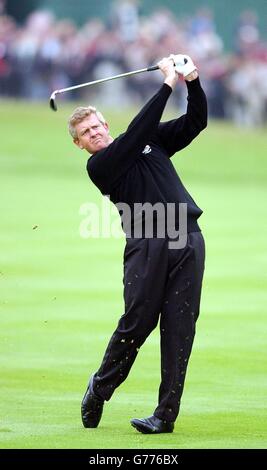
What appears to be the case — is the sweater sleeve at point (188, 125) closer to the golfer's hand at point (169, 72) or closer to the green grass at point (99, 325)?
the golfer's hand at point (169, 72)

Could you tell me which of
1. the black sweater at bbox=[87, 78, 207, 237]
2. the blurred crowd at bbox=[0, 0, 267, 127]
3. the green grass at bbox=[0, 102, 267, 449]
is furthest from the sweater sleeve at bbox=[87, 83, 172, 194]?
the blurred crowd at bbox=[0, 0, 267, 127]

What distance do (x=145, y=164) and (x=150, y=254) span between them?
49cm

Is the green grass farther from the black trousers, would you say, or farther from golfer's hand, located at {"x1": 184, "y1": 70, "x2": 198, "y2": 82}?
golfer's hand, located at {"x1": 184, "y1": 70, "x2": 198, "y2": 82}

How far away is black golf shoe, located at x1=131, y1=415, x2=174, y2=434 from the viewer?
22.7 feet

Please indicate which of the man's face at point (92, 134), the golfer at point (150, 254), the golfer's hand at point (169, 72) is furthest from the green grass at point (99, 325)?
the golfer's hand at point (169, 72)

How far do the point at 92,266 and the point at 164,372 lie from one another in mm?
7981

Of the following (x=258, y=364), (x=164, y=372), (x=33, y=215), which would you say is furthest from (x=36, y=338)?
(x=33, y=215)

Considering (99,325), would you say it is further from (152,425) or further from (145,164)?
(145,164)

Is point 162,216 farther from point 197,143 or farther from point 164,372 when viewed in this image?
point 197,143

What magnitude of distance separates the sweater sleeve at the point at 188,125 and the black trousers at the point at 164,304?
21.4 inches

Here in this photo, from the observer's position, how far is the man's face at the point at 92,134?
23.0ft

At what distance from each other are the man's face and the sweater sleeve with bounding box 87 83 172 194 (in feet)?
0.35

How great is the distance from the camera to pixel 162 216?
684 centimetres

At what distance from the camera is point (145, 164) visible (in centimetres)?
693
